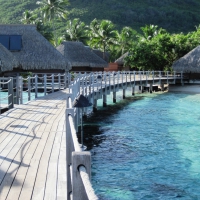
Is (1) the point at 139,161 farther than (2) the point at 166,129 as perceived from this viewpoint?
No

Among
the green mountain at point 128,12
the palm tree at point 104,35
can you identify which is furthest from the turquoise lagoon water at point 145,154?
the green mountain at point 128,12

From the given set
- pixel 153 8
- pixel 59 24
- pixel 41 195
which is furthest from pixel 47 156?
pixel 153 8

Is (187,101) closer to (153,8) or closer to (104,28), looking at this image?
(104,28)

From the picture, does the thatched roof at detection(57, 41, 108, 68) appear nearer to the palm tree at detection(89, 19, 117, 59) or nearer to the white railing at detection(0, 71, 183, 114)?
the white railing at detection(0, 71, 183, 114)

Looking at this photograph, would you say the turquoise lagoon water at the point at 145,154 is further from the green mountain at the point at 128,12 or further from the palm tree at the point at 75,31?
the green mountain at the point at 128,12

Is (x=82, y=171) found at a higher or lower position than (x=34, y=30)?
lower

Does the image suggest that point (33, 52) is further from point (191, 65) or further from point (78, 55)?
point (191, 65)

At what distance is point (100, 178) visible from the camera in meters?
9.10

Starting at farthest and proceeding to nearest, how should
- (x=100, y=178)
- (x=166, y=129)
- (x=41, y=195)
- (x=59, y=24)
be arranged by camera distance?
(x=59, y=24), (x=166, y=129), (x=100, y=178), (x=41, y=195)

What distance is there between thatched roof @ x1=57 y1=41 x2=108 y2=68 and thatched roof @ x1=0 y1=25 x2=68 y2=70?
7060 millimetres

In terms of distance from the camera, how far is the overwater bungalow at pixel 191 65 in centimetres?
3633

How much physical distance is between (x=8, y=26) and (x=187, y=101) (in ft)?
44.7

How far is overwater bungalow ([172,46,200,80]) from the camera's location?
119 feet

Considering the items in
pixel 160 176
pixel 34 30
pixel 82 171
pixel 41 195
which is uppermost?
pixel 34 30
